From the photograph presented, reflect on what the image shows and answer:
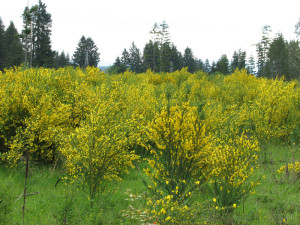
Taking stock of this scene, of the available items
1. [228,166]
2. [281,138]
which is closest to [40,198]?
[228,166]

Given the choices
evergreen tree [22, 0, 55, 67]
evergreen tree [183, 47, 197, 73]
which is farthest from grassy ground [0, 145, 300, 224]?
evergreen tree [183, 47, 197, 73]

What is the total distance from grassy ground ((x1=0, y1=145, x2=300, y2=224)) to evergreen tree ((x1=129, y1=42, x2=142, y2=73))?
208ft

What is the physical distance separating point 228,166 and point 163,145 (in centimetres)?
136

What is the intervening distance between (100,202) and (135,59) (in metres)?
68.9

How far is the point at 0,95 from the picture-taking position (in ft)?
20.8

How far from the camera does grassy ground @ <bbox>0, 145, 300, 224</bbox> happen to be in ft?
11.5

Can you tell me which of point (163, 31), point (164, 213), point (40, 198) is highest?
point (163, 31)

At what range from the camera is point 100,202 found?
4.25 metres

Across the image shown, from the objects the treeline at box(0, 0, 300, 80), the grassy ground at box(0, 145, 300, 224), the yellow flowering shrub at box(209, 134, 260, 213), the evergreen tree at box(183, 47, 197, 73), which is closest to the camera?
the grassy ground at box(0, 145, 300, 224)

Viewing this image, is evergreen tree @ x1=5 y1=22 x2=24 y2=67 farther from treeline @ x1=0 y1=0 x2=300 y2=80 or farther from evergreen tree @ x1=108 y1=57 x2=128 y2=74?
evergreen tree @ x1=108 y1=57 x2=128 y2=74

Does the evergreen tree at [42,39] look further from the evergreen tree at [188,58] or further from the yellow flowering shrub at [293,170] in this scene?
the evergreen tree at [188,58]

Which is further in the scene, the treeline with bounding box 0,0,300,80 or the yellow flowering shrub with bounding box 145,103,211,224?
the treeline with bounding box 0,0,300,80

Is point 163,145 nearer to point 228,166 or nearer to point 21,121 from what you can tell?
point 228,166

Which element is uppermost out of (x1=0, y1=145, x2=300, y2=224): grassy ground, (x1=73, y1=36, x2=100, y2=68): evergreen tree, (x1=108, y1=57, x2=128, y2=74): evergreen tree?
(x1=73, y1=36, x2=100, y2=68): evergreen tree
